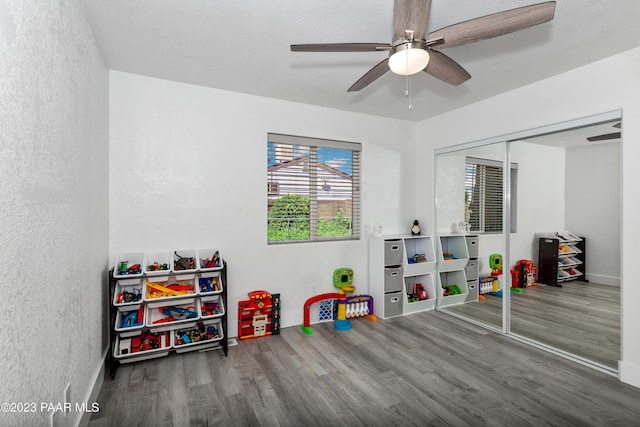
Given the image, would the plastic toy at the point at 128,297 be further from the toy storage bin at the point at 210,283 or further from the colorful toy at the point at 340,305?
the colorful toy at the point at 340,305

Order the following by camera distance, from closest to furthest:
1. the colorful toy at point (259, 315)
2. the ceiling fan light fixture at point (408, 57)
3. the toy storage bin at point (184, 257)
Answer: the ceiling fan light fixture at point (408, 57)
the toy storage bin at point (184, 257)
the colorful toy at point (259, 315)

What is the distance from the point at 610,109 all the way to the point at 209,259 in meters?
3.77

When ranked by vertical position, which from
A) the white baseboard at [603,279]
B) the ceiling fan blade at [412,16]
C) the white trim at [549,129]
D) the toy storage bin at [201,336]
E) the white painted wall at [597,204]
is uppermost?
the ceiling fan blade at [412,16]

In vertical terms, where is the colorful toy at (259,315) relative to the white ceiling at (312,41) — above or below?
below

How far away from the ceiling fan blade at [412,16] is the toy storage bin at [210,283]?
2.47 metres

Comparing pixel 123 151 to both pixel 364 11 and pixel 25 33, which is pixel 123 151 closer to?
pixel 25 33

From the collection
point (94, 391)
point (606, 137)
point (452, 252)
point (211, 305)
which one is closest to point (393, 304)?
point (452, 252)

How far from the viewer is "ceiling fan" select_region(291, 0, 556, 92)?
1.50 metres

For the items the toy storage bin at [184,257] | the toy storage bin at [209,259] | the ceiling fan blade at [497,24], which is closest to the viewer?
the ceiling fan blade at [497,24]

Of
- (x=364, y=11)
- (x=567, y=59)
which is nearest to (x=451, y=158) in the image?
(x=567, y=59)

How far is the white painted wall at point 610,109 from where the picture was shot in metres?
2.39

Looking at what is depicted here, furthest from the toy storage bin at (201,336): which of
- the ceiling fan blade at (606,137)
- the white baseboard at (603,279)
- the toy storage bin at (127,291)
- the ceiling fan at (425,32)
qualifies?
the ceiling fan blade at (606,137)

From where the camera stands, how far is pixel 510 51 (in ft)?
8.13

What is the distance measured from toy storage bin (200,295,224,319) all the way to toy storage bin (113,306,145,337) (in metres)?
0.49
